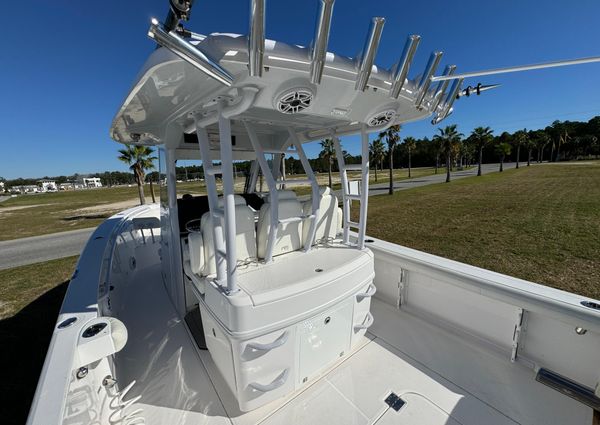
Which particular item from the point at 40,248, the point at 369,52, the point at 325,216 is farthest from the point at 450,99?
the point at 40,248

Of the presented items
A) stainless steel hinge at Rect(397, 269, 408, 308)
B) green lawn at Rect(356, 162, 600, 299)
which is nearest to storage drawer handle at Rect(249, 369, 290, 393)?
stainless steel hinge at Rect(397, 269, 408, 308)

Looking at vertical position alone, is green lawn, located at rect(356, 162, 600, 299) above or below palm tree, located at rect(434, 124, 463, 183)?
below

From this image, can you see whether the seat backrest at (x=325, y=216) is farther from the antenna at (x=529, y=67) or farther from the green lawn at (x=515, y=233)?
the green lawn at (x=515, y=233)

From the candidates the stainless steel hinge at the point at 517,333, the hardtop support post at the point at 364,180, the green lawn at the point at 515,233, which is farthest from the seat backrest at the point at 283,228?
the green lawn at the point at 515,233

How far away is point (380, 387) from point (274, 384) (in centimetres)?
86

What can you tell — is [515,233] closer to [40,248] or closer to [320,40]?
[320,40]

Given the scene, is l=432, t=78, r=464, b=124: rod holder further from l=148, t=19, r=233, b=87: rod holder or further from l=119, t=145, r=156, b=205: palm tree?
l=119, t=145, r=156, b=205: palm tree

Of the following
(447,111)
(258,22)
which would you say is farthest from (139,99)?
(447,111)

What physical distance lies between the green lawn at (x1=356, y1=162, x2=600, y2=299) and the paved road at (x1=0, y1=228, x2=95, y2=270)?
10975 mm

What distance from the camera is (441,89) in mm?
1565

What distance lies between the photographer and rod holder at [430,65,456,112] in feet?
4.73

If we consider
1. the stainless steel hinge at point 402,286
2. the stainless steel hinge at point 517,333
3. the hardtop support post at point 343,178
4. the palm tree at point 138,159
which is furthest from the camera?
the palm tree at point 138,159

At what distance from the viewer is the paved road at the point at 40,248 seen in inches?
304

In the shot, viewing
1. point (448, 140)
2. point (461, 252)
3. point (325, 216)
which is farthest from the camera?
point (448, 140)
